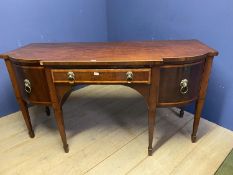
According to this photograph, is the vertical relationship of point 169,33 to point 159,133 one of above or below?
above

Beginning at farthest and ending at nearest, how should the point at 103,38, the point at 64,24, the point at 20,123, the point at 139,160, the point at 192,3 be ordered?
1. the point at 103,38
2. the point at 64,24
3. the point at 20,123
4. the point at 192,3
5. the point at 139,160

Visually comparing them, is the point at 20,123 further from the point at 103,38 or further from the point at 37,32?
the point at 103,38

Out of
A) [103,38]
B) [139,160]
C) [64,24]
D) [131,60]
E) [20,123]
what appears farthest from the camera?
[103,38]

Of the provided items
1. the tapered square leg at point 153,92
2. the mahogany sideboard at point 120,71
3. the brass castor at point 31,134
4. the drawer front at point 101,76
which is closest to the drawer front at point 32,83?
the mahogany sideboard at point 120,71

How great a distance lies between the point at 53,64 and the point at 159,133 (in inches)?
37.0

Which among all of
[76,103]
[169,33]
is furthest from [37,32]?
[169,33]

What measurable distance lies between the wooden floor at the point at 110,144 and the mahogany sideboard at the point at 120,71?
0.75ft

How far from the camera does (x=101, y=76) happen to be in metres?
1.10

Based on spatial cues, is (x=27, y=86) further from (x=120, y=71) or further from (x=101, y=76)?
(x=120, y=71)

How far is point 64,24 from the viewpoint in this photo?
1.90 metres

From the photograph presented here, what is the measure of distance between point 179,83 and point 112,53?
1.38 ft

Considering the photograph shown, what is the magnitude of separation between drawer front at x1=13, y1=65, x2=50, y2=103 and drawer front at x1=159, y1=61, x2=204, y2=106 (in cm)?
68

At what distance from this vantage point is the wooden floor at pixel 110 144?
1.26 metres

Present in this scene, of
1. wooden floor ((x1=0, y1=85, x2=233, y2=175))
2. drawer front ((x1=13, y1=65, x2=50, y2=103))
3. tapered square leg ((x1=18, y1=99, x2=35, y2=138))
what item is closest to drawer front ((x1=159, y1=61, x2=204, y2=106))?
wooden floor ((x1=0, y1=85, x2=233, y2=175))
